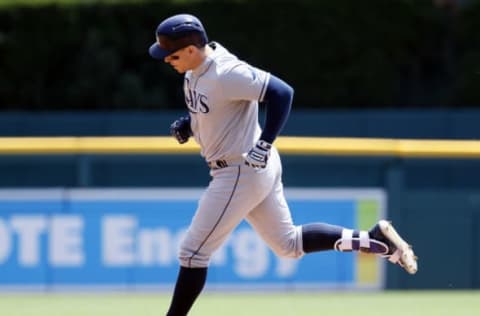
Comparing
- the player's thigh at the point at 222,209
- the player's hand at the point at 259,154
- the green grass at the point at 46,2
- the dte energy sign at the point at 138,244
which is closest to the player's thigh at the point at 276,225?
the player's thigh at the point at 222,209

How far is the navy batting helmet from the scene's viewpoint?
20.6 feet

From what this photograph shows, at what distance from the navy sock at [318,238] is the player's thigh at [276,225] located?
1.6 inches

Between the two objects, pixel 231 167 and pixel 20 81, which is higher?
pixel 20 81

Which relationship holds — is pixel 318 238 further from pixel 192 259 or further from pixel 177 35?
pixel 177 35

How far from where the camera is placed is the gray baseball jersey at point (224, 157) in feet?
20.9

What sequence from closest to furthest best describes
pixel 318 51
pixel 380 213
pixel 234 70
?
pixel 234 70, pixel 380 213, pixel 318 51

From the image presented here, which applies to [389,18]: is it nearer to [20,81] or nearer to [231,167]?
[20,81]

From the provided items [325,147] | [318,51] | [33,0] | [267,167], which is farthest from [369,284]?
[33,0]

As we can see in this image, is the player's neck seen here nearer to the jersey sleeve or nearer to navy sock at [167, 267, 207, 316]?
the jersey sleeve

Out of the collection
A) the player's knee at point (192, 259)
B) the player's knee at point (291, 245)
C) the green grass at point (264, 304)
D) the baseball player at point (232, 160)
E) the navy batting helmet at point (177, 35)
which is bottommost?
the green grass at point (264, 304)

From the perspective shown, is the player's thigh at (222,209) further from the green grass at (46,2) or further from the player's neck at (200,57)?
the green grass at (46,2)

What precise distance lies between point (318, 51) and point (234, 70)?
524 inches

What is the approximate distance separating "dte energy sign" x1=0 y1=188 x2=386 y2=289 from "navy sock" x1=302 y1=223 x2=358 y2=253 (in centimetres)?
295

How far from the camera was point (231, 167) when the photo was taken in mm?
6512
